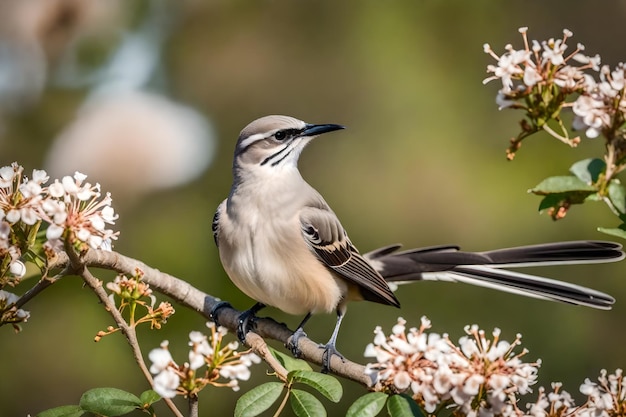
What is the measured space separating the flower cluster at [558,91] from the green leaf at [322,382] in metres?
0.78

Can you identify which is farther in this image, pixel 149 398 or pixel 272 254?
pixel 272 254

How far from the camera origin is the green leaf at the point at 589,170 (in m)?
2.07

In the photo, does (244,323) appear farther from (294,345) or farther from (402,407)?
(402,407)

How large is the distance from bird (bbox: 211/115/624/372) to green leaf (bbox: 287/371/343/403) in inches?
48.6

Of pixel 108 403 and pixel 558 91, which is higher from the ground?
pixel 558 91

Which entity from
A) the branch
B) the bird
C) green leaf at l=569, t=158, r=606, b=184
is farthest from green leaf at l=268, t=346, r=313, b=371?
green leaf at l=569, t=158, r=606, b=184

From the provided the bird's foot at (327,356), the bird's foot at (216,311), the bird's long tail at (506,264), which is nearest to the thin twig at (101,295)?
the bird's foot at (327,356)

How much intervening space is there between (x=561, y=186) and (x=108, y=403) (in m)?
1.30

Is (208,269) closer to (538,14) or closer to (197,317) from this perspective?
(197,317)

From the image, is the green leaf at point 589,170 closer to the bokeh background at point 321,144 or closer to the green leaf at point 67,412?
the green leaf at point 67,412

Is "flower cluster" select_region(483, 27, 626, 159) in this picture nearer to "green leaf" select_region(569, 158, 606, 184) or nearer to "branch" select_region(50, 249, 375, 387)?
"green leaf" select_region(569, 158, 606, 184)

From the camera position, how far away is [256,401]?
7.09ft

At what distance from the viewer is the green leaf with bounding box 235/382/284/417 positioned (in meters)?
2.13

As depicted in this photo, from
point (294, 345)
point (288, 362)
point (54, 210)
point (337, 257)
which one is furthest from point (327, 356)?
point (54, 210)
